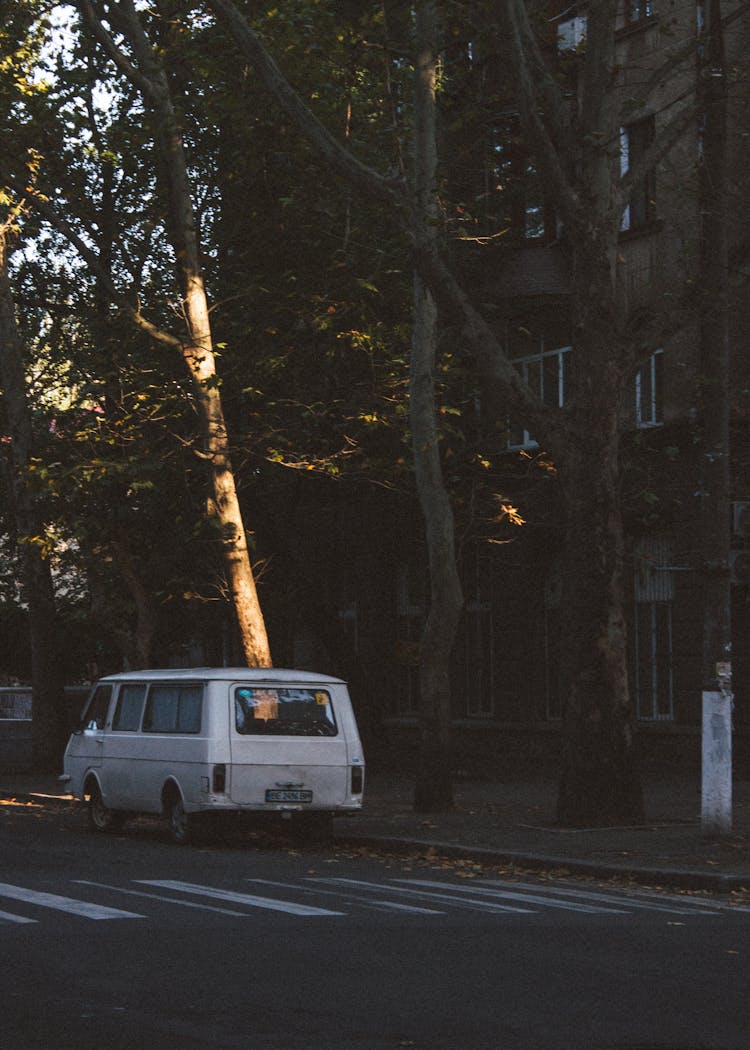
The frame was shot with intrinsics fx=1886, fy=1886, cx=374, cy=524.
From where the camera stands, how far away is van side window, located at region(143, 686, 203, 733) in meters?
19.6

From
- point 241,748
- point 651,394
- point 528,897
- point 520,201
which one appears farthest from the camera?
point 520,201

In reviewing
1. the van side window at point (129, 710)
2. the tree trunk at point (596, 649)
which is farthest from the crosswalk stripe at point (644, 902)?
the van side window at point (129, 710)

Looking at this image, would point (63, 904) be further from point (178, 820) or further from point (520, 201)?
point (520, 201)

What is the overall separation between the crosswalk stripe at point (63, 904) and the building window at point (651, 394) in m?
18.2

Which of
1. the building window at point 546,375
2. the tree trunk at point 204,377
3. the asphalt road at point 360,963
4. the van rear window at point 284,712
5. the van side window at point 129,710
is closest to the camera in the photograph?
the asphalt road at point 360,963

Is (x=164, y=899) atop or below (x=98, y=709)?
below

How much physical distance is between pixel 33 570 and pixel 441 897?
21088mm

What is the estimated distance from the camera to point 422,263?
62.2 ft

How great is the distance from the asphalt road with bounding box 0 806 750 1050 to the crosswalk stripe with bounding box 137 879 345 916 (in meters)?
0.04

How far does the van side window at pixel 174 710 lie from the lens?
19594mm

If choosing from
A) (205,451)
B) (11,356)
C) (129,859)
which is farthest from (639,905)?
(11,356)

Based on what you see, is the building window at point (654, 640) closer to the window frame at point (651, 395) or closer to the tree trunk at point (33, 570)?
the window frame at point (651, 395)

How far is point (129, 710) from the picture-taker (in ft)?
69.7

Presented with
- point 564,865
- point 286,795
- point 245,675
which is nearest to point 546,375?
point 245,675
